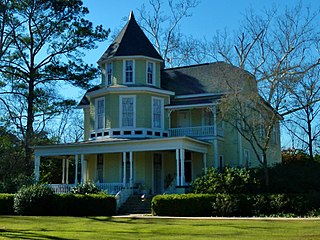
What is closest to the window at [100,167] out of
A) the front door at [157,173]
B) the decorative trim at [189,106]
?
the front door at [157,173]

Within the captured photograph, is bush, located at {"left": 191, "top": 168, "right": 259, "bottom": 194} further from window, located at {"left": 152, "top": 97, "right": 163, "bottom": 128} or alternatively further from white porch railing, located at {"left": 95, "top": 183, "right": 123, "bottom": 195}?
window, located at {"left": 152, "top": 97, "right": 163, "bottom": 128}

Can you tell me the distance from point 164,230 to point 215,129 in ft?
50.8

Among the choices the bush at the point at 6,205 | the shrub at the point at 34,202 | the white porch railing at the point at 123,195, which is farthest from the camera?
the white porch railing at the point at 123,195

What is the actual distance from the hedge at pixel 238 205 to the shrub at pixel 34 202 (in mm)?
5496

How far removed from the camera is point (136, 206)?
2541cm

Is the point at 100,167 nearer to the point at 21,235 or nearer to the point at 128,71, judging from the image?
the point at 128,71

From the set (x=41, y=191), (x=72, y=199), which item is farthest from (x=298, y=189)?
(x=41, y=191)

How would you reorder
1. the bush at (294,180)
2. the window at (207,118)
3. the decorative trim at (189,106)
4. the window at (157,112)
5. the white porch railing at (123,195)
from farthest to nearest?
the window at (157,112)
the window at (207,118)
the decorative trim at (189,106)
the white porch railing at (123,195)
the bush at (294,180)

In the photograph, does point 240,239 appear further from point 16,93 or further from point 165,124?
point 16,93

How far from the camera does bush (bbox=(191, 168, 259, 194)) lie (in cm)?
2354

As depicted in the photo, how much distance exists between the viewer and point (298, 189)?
23.8 meters

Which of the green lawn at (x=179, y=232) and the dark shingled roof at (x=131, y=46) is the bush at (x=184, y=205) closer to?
the green lawn at (x=179, y=232)

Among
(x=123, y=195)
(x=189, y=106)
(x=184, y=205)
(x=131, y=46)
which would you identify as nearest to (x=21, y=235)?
(x=184, y=205)

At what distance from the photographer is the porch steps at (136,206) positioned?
978 inches
